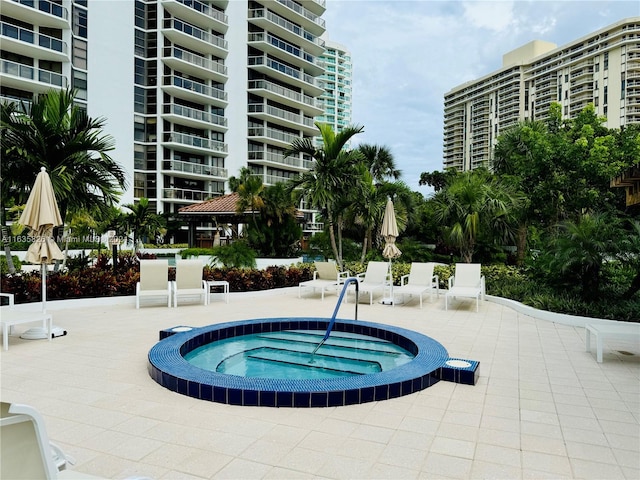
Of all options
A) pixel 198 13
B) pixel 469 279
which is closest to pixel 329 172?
pixel 469 279

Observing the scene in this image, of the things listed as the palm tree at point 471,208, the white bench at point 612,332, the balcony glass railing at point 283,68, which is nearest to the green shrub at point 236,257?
the palm tree at point 471,208

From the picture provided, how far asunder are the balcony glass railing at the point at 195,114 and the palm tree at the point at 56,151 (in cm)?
2426

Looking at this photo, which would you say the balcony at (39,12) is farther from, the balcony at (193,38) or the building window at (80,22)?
the balcony at (193,38)

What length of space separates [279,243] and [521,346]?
1446 cm

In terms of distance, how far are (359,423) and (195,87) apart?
3484 cm

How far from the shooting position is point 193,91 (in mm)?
34062

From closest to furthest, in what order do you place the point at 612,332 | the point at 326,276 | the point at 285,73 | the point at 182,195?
the point at 612,332 → the point at 326,276 → the point at 182,195 → the point at 285,73

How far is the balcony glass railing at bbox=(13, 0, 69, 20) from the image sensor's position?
25.4 metres

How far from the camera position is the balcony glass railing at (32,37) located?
82.2 ft

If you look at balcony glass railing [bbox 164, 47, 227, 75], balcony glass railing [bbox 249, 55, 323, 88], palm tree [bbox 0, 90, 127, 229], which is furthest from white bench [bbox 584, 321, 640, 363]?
balcony glass railing [bbox 249, 55, 323, 88]

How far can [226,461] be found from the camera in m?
3.16

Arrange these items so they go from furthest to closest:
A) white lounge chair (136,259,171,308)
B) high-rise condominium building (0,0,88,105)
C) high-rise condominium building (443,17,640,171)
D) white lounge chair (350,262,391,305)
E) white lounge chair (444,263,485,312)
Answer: high-rise condominium building (443,17,640,171)
high-rise condominium building (0,0,88,105)
white lounge chair (350,262,391,305)
white lounge chair (444,263,485,312)
white lounge chair (136,259,171,308)

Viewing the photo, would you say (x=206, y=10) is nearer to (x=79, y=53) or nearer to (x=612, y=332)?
(x=79, y=53)

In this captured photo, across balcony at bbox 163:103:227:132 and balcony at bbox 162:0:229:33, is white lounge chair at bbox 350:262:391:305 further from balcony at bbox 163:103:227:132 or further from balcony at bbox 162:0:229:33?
balcony at bbox 162:0:229:33
